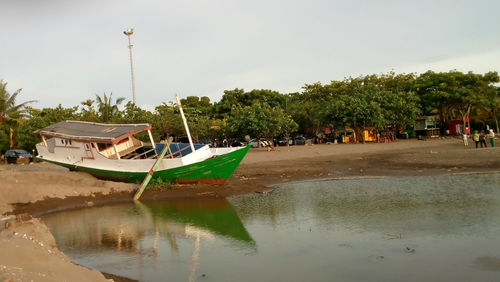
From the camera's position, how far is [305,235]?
43.6ft

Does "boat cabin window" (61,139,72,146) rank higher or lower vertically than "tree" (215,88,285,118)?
lower

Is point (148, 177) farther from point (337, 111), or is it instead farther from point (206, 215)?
point (337, 111)

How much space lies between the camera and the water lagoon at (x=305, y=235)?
1014 centimetres

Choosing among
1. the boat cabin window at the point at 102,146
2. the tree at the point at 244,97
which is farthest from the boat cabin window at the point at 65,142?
the tree at the point at 244,97

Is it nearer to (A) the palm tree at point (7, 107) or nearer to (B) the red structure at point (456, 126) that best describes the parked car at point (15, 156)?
(A) the palm tree at point (7, 107)

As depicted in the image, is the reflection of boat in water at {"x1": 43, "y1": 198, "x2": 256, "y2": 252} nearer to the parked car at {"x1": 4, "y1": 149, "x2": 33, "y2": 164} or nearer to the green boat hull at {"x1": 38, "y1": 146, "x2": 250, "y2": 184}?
the green boat hull at {"x1": 38, "y1": 146, "x2": 250, "y2": 184}

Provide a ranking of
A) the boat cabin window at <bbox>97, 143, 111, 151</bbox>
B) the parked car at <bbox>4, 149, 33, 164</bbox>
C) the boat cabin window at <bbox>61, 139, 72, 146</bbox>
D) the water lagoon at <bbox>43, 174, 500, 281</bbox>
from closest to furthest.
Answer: the water lagoon at <bbox>43, 174, 500, 281</bbox> → the boat cabin window at <bbox>97, 143, 111, 151</bbox> → the boat cabin window at <bbox>61, 139, 72, 146</bbox> → the parked car at <bbox>4, 149, 33, 164</bbox>

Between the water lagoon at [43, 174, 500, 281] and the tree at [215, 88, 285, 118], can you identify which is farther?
the tree at [215, 88, 285, 118]

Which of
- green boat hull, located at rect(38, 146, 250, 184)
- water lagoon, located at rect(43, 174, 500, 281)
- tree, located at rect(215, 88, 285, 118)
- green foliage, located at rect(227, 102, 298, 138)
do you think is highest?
tree, located at rect(215, 88, 285, 118)

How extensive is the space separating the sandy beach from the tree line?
16819 millimetres

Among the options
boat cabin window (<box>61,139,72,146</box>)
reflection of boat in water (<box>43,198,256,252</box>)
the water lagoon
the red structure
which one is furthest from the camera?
the red structure

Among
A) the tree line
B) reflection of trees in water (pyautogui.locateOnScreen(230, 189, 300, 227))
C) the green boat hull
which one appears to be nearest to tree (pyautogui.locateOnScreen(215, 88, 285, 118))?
the tree line

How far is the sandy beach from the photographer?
869 cm

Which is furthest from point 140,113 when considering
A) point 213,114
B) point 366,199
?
point 366,199
